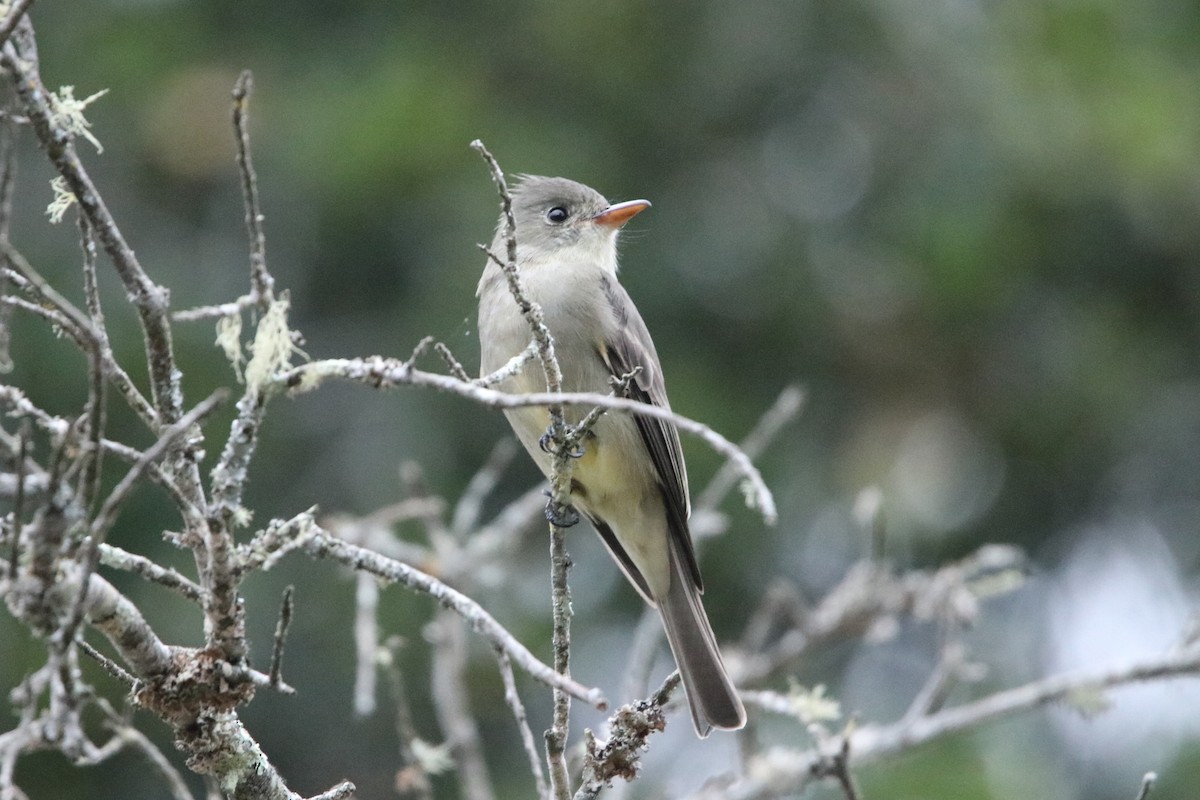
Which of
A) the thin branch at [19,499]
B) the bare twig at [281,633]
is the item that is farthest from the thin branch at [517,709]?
the thin branch at [19,499]

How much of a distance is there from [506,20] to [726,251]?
2.28 metres

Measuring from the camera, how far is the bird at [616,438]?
14.6ft

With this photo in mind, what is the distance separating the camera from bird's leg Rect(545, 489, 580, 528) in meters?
3.42

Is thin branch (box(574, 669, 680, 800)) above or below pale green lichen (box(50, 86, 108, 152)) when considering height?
below

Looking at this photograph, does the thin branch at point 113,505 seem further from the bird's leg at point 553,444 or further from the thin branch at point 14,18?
the bird's leg at point 553,444

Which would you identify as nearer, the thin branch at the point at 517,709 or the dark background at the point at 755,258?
the thin branch at the point at 517,709

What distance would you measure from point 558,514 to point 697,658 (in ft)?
3.33

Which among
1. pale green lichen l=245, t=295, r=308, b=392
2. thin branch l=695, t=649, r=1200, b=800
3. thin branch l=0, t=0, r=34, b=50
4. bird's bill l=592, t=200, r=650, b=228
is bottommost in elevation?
pale green lichen l=245, t=295, r=308, b=392

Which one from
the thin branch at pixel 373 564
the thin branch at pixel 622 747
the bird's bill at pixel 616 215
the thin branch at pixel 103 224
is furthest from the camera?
the bird's bill at pixel 616 215

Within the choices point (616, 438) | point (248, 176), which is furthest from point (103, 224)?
point (616, 438)

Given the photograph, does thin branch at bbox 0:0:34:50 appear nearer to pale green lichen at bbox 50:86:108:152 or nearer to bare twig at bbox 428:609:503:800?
pale green lichen at bbox 50:86:108:152

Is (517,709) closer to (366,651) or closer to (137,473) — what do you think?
(366,651)

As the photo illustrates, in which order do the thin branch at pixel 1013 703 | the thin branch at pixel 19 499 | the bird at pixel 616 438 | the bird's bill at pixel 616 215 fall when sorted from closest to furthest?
the thin branch at pixel 19 499
the thin branch at pixel 1013 703
the bird at pixel 616 438
the bird's bill at pixel 616 215

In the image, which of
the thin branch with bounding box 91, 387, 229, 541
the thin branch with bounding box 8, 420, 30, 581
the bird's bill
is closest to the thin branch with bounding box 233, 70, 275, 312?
the thin branch with bounding box 91, 387, 229, 541
